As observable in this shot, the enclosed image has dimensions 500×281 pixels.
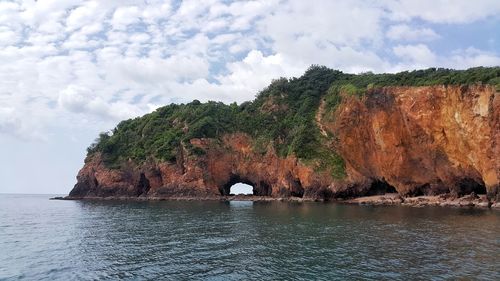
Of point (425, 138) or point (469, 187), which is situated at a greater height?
point (425, 138)

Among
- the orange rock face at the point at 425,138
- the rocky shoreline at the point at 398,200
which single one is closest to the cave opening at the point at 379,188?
the orange rock face at the point at 425,138

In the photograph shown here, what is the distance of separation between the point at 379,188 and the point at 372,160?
7216mm

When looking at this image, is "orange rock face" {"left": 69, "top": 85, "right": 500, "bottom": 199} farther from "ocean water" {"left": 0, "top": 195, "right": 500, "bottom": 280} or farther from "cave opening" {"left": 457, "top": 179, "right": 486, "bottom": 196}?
"ocean water" {"left": 0, "top": 195, "right": 500, "bottom": 280}

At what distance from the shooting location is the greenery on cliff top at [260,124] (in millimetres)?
79750

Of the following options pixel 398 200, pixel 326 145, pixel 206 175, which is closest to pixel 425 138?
pixel 398 200

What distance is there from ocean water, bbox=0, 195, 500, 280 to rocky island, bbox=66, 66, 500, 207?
19276 millimetres

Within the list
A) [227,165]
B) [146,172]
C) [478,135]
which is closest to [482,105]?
[478,135]

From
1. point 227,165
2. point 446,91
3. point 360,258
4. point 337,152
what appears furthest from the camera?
point 227,165

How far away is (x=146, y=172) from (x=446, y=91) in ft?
206

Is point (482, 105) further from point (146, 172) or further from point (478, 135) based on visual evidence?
point (146, 172)

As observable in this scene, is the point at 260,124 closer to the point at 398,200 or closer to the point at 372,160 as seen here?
the point at 372,160

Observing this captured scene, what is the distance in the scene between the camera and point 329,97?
279ft

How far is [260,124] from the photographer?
93625 mm

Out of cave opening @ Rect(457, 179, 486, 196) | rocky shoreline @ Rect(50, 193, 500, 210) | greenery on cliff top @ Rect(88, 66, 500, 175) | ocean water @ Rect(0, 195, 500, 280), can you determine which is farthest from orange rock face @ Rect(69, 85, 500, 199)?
ocean water @ Rect(0, 195, 500, 280)
